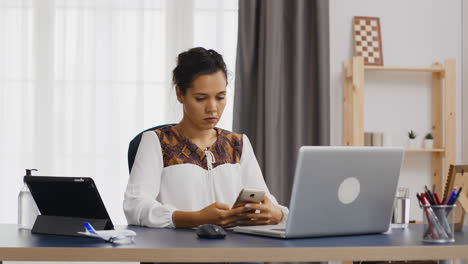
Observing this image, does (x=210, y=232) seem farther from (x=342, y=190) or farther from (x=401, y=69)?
(x=401, y=69)

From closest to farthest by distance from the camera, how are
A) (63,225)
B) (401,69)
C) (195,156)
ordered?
(63,225)
(195,156)
(401,69)

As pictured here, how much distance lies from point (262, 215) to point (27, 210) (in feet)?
2.16

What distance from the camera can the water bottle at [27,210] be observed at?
6.14ft

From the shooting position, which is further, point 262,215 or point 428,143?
point 428,143

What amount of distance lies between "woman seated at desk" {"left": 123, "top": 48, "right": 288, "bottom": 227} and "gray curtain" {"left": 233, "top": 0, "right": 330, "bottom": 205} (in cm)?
134

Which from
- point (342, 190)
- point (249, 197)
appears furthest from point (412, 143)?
point (342, 190)

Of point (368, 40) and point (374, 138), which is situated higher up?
point (368, 40)

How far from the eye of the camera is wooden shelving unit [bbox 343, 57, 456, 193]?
365cm

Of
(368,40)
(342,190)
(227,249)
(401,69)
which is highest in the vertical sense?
(368,40)

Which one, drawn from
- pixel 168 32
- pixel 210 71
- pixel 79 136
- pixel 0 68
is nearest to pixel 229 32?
pixel 168 32

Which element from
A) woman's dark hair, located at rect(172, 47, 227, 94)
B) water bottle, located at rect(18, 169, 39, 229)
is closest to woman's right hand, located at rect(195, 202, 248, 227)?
water bottle, located at rect(18, 169, 39, 229)

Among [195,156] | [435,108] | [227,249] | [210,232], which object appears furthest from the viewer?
[435,108]

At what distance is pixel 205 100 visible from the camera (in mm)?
2238

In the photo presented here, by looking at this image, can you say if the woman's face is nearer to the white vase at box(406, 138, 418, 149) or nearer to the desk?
the desk
